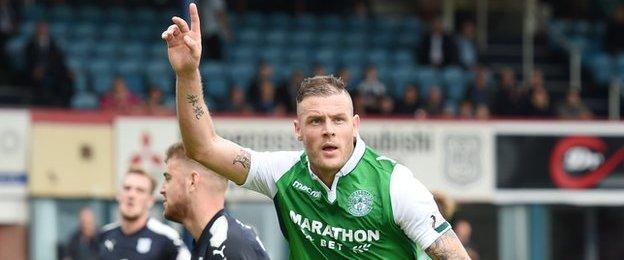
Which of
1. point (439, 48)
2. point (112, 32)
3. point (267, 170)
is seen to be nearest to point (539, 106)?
point (439, 48)

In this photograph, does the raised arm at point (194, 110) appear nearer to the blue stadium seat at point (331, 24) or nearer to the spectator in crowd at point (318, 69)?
the spectator in crowd at point (318, 69)

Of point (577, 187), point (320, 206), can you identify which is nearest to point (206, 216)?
point (320, 206)

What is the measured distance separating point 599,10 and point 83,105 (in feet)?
32.7

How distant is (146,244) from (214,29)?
1048 cm

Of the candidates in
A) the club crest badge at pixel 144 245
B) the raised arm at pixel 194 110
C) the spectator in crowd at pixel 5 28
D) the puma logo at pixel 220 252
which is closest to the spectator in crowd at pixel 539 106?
the spectator in crowd at pixel 5 28

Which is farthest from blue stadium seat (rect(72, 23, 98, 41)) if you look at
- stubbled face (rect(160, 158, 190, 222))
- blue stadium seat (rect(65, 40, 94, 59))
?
stubbled face (rect(160, 158, 190, 222))

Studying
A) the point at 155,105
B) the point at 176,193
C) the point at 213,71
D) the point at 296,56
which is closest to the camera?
the point at 176,193

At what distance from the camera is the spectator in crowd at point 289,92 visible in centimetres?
1819

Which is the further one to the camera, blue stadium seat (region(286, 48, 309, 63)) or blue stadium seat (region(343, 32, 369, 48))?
blue stadium seat (region(343, 32, 369, 48))

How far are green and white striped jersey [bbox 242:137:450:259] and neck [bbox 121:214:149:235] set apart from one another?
3.54 meters

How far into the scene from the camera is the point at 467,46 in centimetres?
2084

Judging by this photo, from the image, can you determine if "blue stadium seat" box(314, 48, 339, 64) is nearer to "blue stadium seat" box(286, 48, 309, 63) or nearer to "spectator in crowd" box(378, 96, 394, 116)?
"blue stadium seat" box(286, 48, 309, 63)

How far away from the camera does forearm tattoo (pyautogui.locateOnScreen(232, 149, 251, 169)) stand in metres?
6.22

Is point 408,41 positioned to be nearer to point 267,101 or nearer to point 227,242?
point 267,101
